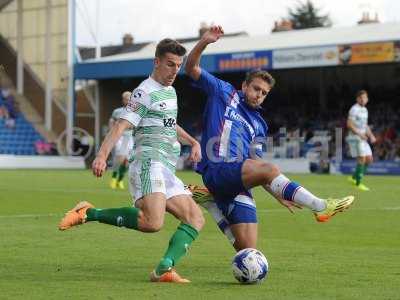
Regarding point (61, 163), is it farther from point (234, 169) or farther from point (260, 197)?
point (234, 169)

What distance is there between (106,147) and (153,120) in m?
0.66

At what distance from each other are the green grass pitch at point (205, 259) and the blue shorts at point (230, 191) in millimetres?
515

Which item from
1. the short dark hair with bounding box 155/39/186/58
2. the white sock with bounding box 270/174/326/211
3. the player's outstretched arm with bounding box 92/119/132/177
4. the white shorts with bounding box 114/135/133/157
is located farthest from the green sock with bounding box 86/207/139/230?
the white shorts with bounding box 114/135/133/157

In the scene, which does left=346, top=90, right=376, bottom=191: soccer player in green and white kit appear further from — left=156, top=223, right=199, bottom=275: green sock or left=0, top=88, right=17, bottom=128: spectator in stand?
left=0, top=88, right=17, bottom=128: spectator in stand

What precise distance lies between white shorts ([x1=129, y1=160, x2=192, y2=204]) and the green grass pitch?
2.36ft

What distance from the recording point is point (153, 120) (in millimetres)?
8219

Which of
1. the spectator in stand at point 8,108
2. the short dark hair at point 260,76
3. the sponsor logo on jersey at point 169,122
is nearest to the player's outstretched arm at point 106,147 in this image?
the sponsor logo on jersey at point 169,122

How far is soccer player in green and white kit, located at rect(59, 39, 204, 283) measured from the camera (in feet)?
26.3

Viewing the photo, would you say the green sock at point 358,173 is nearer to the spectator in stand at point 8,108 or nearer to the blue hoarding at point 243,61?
the blue hoarding at point 243,61

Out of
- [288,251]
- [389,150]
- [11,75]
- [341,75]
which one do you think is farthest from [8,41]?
[288,251]

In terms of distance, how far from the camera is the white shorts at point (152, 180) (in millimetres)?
8070

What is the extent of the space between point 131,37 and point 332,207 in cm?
6672

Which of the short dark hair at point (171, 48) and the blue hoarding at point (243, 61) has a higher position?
the short dark hair at point (171, 48)

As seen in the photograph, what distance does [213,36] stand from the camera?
327 inches
